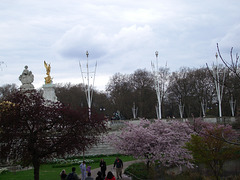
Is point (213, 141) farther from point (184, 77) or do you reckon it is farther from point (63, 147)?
point (184, 77)

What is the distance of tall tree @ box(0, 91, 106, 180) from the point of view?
1448cm

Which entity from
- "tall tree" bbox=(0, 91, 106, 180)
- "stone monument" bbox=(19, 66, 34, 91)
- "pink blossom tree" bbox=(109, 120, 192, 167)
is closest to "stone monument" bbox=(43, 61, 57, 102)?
"stone monument" bbox=(19, 66, 34, 91)

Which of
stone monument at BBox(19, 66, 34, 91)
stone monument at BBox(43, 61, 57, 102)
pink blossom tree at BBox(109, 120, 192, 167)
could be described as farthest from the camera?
stone monument at BBox(43, 61, 57, 102)

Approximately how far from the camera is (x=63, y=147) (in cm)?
1465

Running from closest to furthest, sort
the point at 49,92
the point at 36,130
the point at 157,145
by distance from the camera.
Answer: the point at 36,130
the point at 157,145
the point at 49,92

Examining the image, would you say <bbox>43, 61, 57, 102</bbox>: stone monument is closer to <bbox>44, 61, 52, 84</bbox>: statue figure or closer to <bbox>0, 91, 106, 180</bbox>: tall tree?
<bbox>44, 61, 52, 84</bbox>: statue figure

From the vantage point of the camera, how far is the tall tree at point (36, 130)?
47.5ft

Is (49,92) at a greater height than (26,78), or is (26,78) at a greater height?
(26,78)

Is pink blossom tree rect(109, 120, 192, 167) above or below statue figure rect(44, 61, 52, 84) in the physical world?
below

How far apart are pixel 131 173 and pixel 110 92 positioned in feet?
172

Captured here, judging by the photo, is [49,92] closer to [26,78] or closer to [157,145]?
[26,78]

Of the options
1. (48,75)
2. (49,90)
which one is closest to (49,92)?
(49,90)

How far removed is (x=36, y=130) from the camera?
15023mm

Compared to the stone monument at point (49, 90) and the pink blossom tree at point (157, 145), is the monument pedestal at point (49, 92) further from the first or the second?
the pink blossom tree at point (157, 145)
